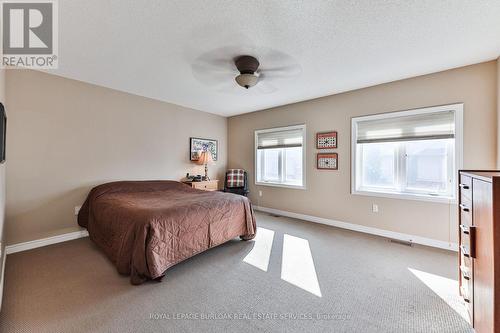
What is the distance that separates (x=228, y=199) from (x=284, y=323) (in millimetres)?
1635

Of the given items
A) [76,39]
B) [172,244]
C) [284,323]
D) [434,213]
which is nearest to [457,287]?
[434,213]

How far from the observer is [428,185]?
9.90 feet

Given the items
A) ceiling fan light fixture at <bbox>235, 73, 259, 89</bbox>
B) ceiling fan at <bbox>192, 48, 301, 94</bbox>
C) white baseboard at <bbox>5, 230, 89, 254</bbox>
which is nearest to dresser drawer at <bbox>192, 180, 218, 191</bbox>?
white baseboard at <bbox>5, 230, 89, 254</bbox>

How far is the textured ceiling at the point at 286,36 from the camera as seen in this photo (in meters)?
1.72

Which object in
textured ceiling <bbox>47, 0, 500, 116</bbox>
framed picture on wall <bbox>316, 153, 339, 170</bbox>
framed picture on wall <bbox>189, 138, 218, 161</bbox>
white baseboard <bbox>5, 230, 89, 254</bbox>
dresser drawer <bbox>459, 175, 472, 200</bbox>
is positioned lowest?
white baseboard <bbox>5, 230, 89, 254</bbox>

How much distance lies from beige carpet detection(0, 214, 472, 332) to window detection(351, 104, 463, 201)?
0.90 metres

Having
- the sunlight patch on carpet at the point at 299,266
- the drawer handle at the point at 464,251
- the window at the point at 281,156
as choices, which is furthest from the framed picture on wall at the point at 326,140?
the drawer handle at the point at 464,251

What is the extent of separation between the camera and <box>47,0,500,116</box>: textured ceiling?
172 centimetres

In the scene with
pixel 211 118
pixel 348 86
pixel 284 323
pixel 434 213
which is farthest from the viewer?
pixel 211 118

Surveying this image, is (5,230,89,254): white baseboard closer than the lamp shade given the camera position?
Yes

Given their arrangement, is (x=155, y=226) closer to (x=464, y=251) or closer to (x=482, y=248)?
(x=482, y=248)

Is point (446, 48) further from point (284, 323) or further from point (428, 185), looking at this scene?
point (284, 323)

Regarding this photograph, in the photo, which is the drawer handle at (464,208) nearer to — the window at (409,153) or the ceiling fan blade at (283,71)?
the window at (409,153)

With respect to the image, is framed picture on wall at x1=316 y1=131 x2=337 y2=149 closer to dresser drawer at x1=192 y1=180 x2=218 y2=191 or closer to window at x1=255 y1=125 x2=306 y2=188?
window at x1=255 y1=125 x2=306 y2=188
